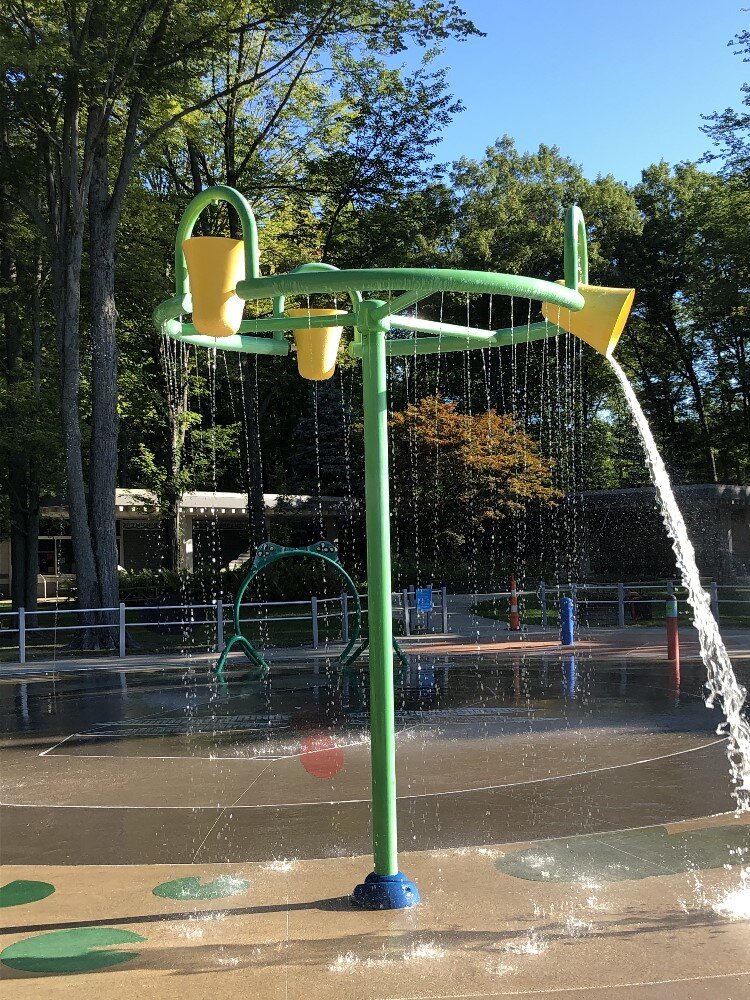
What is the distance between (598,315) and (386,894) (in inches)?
125

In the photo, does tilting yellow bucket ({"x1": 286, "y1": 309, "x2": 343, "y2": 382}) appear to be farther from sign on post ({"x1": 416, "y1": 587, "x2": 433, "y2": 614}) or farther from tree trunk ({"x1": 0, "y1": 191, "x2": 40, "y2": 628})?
tree trunk ({"x1": 0, "y1": 191, "x2": 40, "y2": 628})

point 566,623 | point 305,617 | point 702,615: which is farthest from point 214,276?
point 566,623

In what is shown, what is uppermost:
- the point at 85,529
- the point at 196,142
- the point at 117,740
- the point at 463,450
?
the point at 196,142

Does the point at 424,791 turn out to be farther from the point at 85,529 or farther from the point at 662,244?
the point at 662,244

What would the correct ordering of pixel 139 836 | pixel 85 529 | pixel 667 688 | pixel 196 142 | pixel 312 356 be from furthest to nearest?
pixel 196 142 → pixel 85 529 → pixel 667 688 → pixel 139 836 → pixel 312 356

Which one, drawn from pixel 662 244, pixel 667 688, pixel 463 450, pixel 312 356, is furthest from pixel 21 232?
pixel 662 244

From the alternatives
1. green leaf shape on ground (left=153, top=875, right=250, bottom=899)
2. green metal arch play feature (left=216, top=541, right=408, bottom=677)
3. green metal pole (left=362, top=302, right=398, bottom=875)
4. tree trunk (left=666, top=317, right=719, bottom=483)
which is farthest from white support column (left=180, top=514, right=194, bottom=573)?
green metal pole (left=362, top=302, right=398, bottom=875)

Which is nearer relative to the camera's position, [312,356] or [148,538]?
[312,356]

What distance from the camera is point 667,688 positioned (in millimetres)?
12578

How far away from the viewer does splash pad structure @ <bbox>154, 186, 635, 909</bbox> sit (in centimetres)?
Result: 467

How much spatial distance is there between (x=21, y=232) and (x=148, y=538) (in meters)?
19.4

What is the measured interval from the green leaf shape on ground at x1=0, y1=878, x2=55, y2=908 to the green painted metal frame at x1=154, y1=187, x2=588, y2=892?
188 cm

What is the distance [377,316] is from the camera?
205 inches

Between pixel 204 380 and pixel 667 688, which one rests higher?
pixel 204 380
